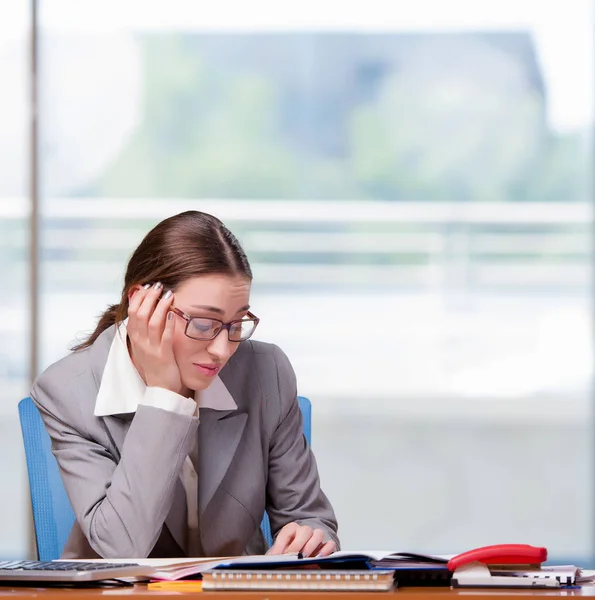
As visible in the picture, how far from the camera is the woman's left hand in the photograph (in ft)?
5.28

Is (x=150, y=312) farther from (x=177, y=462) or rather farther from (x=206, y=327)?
(x=177, y=462)

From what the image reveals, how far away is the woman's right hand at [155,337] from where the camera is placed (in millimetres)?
1694

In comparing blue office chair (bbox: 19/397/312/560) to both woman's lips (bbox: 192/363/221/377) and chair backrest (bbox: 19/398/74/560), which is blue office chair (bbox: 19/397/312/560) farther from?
woman's lips (bbox: 192/363/221/377)

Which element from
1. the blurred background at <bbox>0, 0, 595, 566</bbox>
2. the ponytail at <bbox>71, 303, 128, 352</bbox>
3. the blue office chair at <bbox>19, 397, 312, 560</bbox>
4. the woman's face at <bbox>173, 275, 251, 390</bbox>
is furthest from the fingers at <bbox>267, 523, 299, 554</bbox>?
the blurred background at <bbox>0, 0, 595, 566</bbox>

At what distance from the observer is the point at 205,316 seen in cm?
170

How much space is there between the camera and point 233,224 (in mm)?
4004

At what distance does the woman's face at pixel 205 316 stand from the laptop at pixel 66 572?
0.48 m

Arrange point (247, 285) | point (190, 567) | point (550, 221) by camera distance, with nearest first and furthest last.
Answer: point (190, 567), point (247, 285), point (550, 221)

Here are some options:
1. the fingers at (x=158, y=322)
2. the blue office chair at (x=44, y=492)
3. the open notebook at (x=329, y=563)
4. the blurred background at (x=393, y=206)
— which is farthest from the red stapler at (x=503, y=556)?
the blurred background at (x=393, y=206)

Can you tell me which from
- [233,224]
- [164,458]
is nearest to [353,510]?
[233,224]

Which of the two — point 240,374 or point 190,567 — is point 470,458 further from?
point 190,567

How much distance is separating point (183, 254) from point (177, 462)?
0.35 metres

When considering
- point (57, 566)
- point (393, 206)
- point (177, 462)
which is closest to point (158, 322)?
point (177, 462)

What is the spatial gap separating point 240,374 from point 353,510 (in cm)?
238
